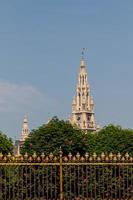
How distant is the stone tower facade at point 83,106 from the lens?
12744 cm

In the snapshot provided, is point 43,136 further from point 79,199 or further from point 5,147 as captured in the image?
point 79,199

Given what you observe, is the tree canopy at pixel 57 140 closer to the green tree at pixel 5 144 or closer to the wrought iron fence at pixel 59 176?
the green tree at pixel 5 144

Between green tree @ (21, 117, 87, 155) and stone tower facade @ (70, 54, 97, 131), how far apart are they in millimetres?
77757

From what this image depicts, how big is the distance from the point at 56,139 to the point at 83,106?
269 ft

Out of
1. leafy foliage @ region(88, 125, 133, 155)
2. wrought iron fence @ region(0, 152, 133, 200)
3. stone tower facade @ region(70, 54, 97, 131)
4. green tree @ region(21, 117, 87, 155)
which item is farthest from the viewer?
stone tower facade @ region(70, 54, 97, 131)

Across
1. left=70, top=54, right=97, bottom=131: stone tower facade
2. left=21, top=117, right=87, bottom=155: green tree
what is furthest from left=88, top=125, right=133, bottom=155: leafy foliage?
left=70, top=54, right=97, bottom=131: stone tower facade

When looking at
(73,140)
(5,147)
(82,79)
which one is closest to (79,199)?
(73,140)

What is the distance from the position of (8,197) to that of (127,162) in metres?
5.78

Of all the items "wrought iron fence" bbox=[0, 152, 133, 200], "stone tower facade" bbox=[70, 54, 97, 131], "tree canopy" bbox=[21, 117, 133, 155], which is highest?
"stone tower facade" bbox=[70, 54, 97, 131]

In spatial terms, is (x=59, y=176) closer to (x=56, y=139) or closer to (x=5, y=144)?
(x=56, y=139)

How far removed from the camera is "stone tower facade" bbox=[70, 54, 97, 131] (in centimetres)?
12744

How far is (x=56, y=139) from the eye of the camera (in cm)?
4659

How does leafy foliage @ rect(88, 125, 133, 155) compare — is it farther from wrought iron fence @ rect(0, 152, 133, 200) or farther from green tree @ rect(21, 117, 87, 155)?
wrought iron fence @ rect(0, 152, 133, 200)

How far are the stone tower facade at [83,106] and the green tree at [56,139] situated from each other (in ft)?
255
